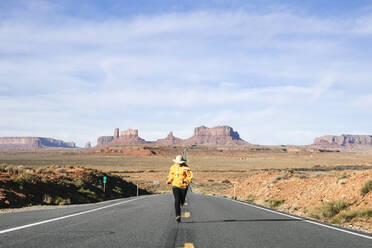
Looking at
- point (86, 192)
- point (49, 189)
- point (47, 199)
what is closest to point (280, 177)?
point (86, 192)

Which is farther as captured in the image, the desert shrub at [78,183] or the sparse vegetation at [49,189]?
the desert shrub at [78,183]

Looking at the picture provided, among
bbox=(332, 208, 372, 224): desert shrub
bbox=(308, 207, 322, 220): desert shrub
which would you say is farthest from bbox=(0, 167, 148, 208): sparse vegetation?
bbox=(332, 208, 372, 224): desert shrub

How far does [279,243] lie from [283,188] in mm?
20399

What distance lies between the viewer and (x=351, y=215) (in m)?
12.9

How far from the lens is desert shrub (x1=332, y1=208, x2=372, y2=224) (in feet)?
41.1

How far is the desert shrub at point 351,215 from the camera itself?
12512 mm

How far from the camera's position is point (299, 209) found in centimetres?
1833

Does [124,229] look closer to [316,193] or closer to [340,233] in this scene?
[340,233]

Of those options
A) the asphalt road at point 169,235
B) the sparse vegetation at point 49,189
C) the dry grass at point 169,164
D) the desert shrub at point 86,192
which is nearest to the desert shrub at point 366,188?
the asphalt road at point 169,235

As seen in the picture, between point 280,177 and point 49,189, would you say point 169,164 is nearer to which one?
point 280,177

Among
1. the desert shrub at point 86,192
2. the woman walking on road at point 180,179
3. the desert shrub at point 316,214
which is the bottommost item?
the desert shrub at point 86,192

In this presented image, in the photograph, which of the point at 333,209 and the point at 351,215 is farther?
the point at 333,209

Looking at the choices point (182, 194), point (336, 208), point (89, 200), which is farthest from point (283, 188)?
point (182, 194)

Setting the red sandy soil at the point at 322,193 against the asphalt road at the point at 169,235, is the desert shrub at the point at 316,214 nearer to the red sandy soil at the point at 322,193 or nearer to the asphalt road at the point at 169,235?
the red sandy soil at the point at 322,193
